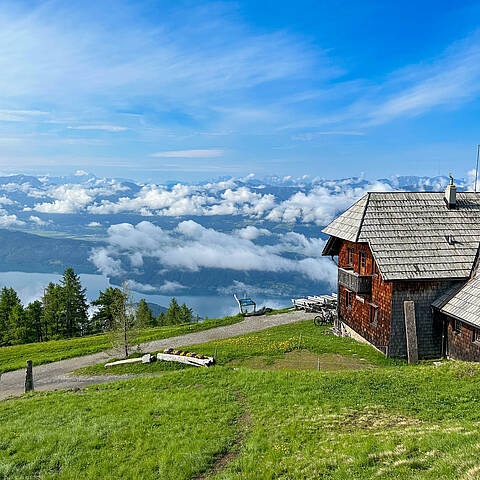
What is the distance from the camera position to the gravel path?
2762 centimetres

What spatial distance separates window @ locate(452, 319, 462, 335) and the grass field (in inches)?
170

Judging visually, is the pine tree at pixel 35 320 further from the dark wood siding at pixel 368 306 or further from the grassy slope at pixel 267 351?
the dark wood siding at pixel 368 306

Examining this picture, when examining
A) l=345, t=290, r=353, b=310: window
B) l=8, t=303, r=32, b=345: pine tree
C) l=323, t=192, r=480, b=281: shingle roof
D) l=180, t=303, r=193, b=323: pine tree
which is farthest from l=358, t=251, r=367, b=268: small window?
l=180, t=303, r=193, b=323: pine tree

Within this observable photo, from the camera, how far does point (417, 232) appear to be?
27.3m

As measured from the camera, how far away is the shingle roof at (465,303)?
71.8 feet

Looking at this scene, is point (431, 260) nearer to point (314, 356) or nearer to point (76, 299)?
point (314, 356)

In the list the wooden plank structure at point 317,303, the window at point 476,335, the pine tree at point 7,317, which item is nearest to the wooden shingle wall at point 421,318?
the window at point 476,335

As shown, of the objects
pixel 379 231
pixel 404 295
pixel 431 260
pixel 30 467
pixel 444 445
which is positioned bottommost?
pixel 30 467

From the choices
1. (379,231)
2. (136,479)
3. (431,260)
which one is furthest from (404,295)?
(136,479)

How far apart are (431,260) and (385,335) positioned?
6.01 m

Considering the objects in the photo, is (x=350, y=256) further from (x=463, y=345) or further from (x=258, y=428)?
(x=258, y=428)

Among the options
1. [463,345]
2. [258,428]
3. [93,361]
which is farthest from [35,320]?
[463,345]

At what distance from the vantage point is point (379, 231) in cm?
2733

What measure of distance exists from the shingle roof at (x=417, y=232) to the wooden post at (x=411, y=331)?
1993 mm
